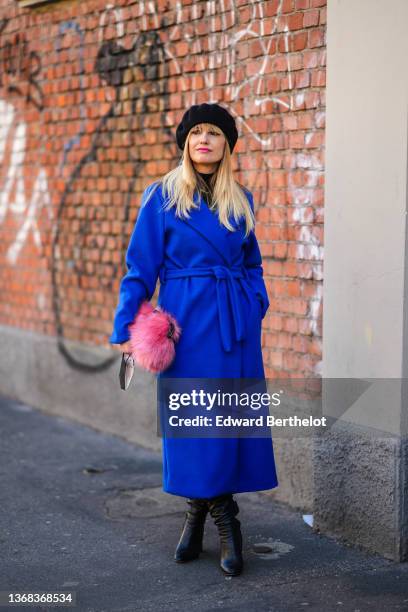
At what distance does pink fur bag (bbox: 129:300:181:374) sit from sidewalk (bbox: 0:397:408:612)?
0.93 meters

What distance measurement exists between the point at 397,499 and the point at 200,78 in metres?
2.83

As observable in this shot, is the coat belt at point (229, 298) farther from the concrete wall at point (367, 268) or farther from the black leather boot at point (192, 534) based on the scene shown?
the black leather boot at point (192, 534)

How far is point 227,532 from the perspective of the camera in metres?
4.27

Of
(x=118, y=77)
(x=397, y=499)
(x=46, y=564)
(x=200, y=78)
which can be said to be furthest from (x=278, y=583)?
(x=118, y=77)

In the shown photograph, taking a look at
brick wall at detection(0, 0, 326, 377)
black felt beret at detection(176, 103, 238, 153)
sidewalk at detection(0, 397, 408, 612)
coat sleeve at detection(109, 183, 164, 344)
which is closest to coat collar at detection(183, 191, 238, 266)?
coat sleeve at detection(109, 183, 164, 344)

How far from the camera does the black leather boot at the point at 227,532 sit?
424cm

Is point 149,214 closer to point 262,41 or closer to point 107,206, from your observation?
point 262,41

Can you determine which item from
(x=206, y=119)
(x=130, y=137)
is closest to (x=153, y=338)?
(x=206, y=119)

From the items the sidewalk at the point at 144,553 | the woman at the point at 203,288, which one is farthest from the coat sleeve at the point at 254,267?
the sidewalk at the point at 144,553

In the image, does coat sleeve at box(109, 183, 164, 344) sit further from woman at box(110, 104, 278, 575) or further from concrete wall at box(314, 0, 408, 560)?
concrete wall at box(314, 0, 408, 560)

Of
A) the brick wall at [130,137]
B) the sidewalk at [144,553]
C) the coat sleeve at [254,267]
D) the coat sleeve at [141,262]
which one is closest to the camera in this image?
the sidewalk at [144,553]

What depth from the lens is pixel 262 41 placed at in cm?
531

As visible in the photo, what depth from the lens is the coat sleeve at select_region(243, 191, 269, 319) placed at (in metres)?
4.32

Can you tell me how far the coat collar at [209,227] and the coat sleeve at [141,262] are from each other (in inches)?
5.6
